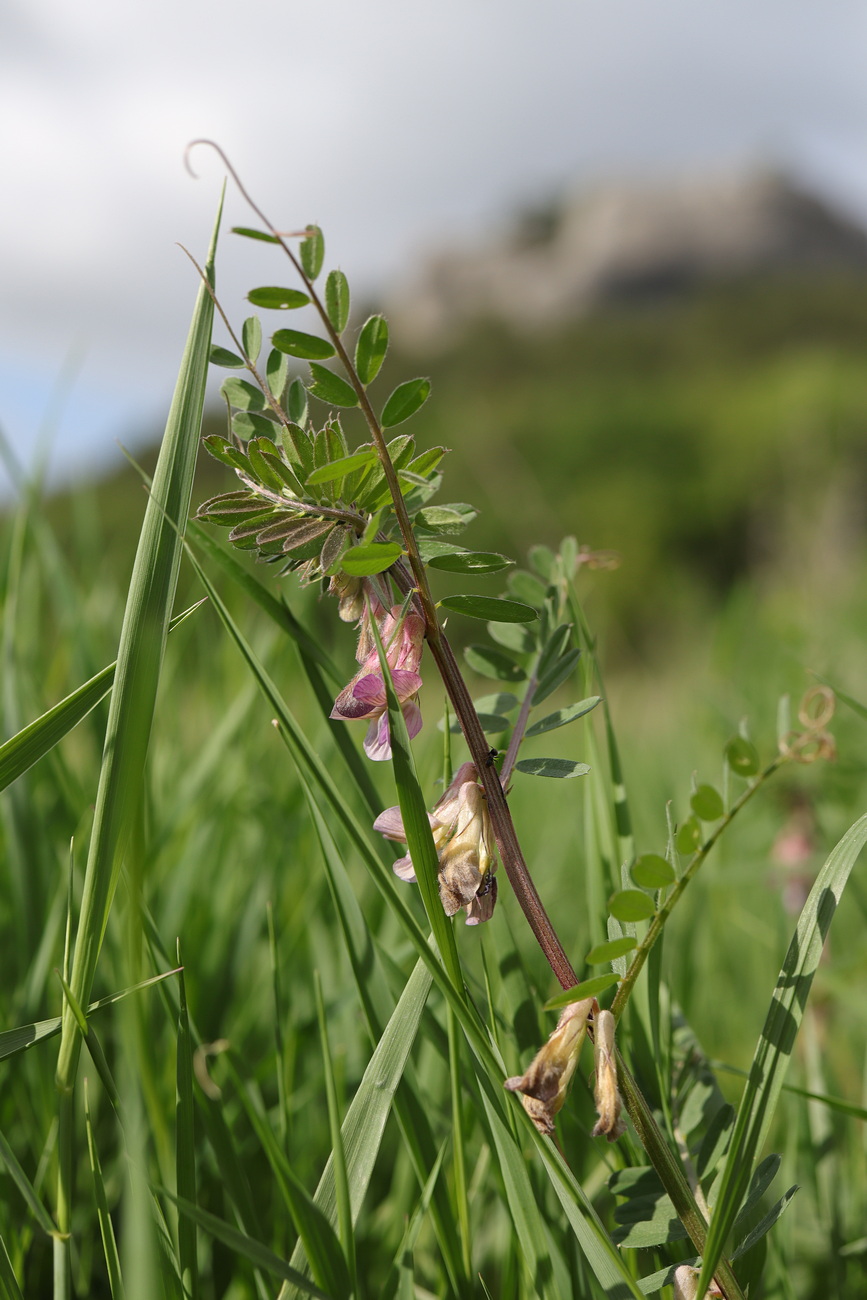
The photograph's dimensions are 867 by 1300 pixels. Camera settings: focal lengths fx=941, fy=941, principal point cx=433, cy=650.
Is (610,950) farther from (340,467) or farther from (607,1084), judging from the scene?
(340,467)

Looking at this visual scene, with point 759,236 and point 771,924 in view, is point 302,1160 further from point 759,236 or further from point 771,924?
point 759,236

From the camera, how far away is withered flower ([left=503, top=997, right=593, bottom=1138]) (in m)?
0.33

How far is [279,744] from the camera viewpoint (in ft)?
3.68

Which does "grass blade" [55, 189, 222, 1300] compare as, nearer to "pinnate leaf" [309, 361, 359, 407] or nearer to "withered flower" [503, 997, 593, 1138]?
"pinnate leaf" [309, 361, 359, 407]

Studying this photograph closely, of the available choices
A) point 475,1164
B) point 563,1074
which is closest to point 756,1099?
point 563,1074

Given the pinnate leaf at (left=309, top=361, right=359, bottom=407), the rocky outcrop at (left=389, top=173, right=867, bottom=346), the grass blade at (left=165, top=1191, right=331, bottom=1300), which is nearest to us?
the grass blade at (left=165, top=1191, right=331, bottom=1300)

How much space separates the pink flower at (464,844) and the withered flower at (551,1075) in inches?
2.0

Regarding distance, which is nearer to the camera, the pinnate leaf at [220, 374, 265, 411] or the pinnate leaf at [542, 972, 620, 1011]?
the pinnate leaf at [542, 972, 620, 1011]

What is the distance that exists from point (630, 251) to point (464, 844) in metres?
31.4

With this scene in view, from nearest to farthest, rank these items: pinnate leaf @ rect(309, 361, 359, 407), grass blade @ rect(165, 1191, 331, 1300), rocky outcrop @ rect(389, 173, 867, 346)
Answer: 1. grass blade @ rect(165, 1191, 331, 1300)
2. pinnate leaf @ rect(309, 361, 359, 407)
3. rocky outcrop @ rect(389, 173, 867, 346)

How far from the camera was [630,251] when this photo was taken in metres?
28.7

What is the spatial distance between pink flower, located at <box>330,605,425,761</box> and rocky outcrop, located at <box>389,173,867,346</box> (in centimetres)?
2712

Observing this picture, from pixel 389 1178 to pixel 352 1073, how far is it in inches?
3.5

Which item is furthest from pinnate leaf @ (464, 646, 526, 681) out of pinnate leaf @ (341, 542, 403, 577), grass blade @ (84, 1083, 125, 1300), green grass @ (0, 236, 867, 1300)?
grass blade @ (84, 1083, 125, 1300)
